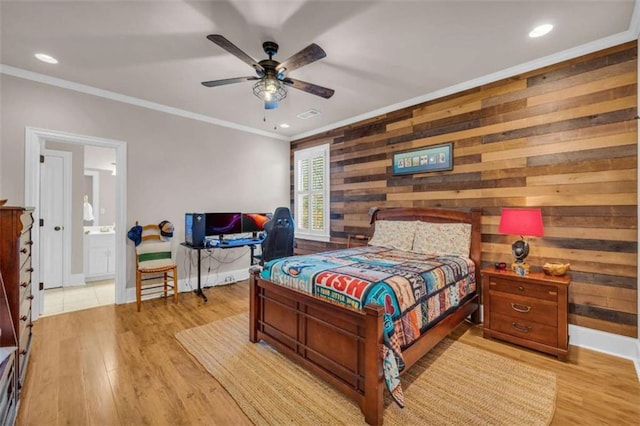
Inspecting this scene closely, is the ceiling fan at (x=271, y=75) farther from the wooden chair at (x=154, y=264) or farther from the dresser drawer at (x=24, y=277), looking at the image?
the wooden chair at (x=154, y=264)

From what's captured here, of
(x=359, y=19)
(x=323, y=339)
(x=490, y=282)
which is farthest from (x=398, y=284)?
(x=359, y=19)

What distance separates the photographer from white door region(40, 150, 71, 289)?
4.37 metres

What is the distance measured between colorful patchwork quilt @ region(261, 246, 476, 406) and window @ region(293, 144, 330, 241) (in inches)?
84.1

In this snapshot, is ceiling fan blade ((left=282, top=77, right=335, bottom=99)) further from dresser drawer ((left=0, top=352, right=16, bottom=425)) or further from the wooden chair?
the wooden chair

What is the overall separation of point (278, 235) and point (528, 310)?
2.75m

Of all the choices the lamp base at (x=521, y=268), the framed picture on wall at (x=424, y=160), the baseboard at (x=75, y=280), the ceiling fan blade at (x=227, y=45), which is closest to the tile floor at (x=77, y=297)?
the baseboard at (x=75, y=280)

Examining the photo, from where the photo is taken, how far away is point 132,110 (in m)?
3.85

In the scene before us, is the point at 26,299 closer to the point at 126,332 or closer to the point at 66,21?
the point at 126,332

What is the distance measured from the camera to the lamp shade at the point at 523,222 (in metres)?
2.56

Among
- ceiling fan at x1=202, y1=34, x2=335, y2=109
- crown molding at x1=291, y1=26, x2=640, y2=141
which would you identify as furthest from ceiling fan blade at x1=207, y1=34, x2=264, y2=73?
crown molding at x1=291, y1=26, x2=640, y2=141

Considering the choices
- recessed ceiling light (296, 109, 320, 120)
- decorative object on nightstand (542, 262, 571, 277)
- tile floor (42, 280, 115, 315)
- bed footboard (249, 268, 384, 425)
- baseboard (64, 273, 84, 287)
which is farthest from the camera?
baseboard (64, 273, 84, 287)

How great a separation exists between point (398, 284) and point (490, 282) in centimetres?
133

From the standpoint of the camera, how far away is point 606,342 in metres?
2.52

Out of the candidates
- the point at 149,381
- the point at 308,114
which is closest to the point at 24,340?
the point at 149,381
